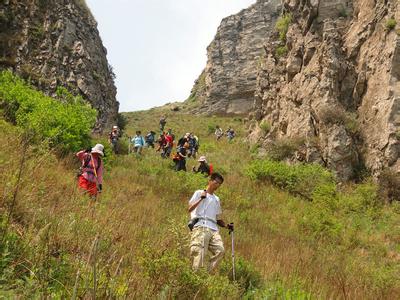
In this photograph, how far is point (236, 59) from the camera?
63281 millimetres

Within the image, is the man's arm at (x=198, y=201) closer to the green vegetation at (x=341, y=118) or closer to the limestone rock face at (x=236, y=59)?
the green vegetation at (x=341, y=118)

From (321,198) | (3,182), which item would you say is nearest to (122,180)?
(321,198)

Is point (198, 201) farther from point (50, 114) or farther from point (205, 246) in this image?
point (50, 114)

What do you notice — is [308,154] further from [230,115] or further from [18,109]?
[230,115]

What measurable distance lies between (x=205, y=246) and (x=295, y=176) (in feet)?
41.7

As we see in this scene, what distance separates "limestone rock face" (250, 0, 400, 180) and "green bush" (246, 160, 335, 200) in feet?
3.57

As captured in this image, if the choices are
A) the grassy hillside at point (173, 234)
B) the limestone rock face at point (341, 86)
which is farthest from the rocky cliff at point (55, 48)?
the limestone rock face at point (341, 86)

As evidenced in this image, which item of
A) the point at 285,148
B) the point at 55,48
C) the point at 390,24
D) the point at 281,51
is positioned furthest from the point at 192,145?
the point at 55,48

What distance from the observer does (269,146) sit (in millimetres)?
24422

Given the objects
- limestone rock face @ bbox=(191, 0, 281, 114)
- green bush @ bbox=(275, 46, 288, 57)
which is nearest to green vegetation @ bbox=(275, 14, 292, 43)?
green bush @ bbox=(275, 46, 288, 57)

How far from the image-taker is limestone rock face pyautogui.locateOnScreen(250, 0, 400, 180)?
19.3 m

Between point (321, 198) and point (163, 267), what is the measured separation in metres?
11.3

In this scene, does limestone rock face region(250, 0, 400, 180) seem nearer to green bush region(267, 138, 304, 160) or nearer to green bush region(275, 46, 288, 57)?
green bush region(275, 46, 288, 57)

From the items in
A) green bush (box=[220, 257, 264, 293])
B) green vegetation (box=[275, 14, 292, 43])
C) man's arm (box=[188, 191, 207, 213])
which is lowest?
green bush (box=[220, 257, 264, 293])
